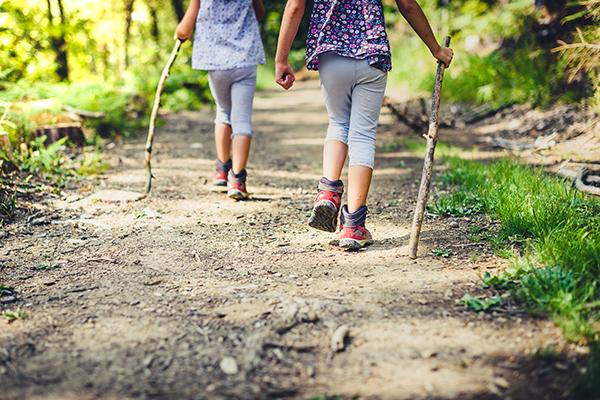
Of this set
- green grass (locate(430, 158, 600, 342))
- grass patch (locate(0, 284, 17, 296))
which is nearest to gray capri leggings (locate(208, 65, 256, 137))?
green grass (locate(430, 158, 600, 342))

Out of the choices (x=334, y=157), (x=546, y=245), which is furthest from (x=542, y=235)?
(x=334, y=157)

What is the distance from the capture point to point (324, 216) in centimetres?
352

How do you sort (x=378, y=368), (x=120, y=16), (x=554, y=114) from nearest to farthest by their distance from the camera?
(x=378, y=368) < (x=554, y=114) < (x=120, y=16)

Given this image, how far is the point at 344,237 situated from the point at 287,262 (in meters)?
0.39

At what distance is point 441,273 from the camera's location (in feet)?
9.87

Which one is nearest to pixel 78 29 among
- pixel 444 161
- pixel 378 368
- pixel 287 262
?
pixel 444 161

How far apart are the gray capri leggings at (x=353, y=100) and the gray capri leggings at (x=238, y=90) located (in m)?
1.28

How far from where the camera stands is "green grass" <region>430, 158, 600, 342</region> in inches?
95.9

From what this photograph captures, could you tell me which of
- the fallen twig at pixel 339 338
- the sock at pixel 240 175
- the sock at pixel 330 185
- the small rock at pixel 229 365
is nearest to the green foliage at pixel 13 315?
the small rock at pixel 229 365

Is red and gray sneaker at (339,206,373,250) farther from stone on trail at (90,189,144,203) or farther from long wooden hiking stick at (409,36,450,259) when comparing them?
stone on trail at (90,189,144,203)

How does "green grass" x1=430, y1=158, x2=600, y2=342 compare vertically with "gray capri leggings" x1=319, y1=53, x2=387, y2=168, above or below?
below

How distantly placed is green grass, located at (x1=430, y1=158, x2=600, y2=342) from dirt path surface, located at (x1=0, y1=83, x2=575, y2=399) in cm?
12

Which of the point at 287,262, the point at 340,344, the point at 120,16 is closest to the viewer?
the point at 340,344

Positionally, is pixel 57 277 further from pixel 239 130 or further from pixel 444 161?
pixel 444 161
